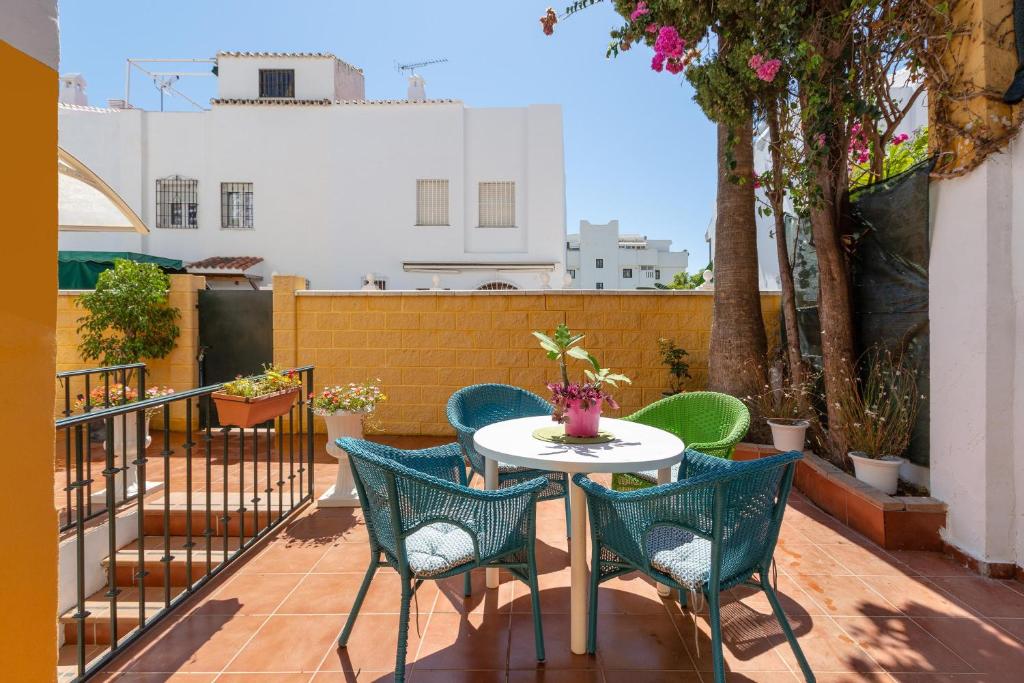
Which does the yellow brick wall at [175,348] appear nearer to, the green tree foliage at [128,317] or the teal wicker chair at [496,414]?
the green tree foliage at [128,317]

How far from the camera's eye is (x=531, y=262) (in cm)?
1212

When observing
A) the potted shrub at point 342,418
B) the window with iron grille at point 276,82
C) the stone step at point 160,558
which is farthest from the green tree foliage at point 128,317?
the window with iron grille at point 276,82

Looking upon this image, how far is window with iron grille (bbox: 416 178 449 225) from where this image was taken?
12.2 m

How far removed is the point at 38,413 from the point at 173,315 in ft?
18.5


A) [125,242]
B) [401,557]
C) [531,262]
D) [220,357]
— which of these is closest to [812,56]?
[401,557]

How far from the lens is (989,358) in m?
2.78

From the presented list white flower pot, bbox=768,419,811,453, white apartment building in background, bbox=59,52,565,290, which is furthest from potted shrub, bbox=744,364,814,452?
white apartment building in background, bbox=59,52,565,290

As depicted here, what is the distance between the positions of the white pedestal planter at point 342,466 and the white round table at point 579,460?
1.66 m

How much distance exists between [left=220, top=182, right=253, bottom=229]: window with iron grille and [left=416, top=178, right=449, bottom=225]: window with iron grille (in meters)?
3.99

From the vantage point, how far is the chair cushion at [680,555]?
1844mm

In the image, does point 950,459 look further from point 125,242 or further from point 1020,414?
point 125,242

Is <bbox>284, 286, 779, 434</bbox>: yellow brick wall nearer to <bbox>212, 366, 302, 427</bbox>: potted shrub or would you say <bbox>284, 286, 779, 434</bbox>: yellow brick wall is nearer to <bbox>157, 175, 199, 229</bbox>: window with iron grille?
<bbox>212, 366, 302, 427</bbox>: potted shrub

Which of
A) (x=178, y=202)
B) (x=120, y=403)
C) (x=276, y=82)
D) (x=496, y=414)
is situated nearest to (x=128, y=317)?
(x=120, y=403)

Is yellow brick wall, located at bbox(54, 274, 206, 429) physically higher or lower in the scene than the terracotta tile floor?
higher
